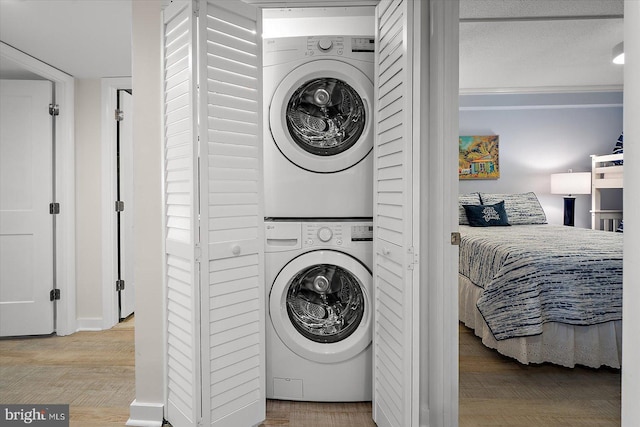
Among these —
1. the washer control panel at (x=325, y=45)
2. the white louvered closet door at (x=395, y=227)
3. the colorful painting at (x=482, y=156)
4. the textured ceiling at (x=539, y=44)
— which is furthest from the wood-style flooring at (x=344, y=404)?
the colorful painting at (x=482, y=156)

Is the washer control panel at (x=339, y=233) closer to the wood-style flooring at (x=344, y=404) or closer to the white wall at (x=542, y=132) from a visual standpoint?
the wood-style flooring at (x=344, y=404)

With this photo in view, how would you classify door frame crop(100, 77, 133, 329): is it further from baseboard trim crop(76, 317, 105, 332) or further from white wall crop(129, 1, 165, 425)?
white wall crop(129, 1, 165, 425)

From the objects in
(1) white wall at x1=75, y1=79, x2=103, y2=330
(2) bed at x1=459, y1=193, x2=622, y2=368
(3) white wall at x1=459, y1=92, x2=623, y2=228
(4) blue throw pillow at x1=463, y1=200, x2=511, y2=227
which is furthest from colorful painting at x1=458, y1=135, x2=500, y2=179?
(1) white wall at x1=75, y1=79, x2=103, y2=330

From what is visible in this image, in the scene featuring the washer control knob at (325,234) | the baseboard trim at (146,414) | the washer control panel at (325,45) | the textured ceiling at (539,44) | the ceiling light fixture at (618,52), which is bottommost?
the baseboard trim at (146,414)

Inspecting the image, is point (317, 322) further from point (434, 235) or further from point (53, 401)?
point (53, 401)

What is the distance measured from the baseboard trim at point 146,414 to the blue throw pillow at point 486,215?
3.77m

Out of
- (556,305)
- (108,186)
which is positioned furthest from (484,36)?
(108,186)

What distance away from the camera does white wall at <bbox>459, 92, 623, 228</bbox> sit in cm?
566

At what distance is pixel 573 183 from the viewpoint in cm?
546

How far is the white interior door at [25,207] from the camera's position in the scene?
11.6ft

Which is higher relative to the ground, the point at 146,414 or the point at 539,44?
the point at 539,44
